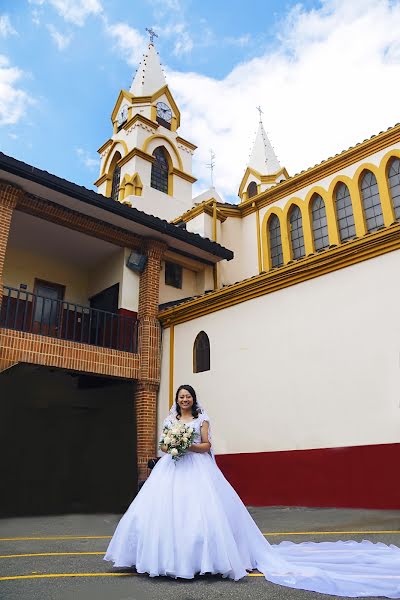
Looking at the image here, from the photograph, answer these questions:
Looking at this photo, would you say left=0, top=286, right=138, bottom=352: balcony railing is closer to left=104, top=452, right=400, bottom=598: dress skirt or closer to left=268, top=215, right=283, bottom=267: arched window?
left=268, top=215, right=283, bottom=267: arched window

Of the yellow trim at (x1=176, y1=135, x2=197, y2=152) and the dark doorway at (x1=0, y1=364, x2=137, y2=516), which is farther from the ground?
the yellow trim at (x1=176, y1=135, x2=197, y2=152)

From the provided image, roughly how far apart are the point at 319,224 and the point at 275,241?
174cm

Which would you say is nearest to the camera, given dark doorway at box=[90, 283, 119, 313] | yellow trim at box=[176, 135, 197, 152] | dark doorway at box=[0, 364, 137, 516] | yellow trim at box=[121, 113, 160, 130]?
dark doorway at box=[0, 364, 137, 516]

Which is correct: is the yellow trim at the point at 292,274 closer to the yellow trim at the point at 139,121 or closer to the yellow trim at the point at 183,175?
the yellow trim at the point at 183,175

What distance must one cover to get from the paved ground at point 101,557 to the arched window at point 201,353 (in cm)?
360

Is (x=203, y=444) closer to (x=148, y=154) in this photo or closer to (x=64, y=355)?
(x=64, y=355)

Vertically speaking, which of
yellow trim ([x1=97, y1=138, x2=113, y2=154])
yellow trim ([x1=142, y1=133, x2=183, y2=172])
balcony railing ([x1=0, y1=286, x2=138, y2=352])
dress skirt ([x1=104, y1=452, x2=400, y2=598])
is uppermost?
yellow trim ([x1=97, y1=138, x2=113, y2=154])

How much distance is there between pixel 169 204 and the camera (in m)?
20.5

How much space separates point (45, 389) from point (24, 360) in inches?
126

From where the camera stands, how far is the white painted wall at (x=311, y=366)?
748cm

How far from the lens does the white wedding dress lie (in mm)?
3305

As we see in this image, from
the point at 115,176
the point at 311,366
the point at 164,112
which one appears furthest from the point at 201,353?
the point at 164,112

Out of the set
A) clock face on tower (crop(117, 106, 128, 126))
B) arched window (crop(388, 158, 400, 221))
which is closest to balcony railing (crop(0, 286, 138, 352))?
arched window (crop(388, 158, 400, 221))

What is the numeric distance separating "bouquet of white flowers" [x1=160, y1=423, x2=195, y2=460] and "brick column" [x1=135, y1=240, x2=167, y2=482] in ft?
23.6
